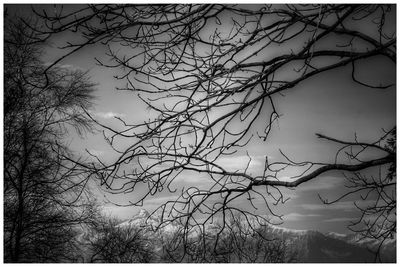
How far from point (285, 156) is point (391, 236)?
2.16m

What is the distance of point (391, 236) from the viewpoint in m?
4.60

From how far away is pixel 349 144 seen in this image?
3686 mm

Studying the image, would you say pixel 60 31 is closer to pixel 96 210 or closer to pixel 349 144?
pixel 349 144

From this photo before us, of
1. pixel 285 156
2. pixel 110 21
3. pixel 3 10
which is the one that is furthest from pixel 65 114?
A: pixel 285 156

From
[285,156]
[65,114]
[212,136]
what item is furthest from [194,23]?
[65,114]

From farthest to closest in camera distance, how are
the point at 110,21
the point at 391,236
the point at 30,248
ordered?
the point at 30,248
the point at 391,236
the point at 110,21

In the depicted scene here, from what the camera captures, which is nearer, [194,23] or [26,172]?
[194,23]

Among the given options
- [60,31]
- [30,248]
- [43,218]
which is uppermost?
[60,31]

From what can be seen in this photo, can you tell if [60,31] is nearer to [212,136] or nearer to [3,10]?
[3,10]

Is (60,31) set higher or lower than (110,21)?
lower

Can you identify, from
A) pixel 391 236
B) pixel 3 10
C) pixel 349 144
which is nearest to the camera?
pixel 349 144

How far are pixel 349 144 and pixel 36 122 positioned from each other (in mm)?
9085

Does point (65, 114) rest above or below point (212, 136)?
above

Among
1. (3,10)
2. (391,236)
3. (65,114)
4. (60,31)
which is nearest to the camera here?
(60,31)
